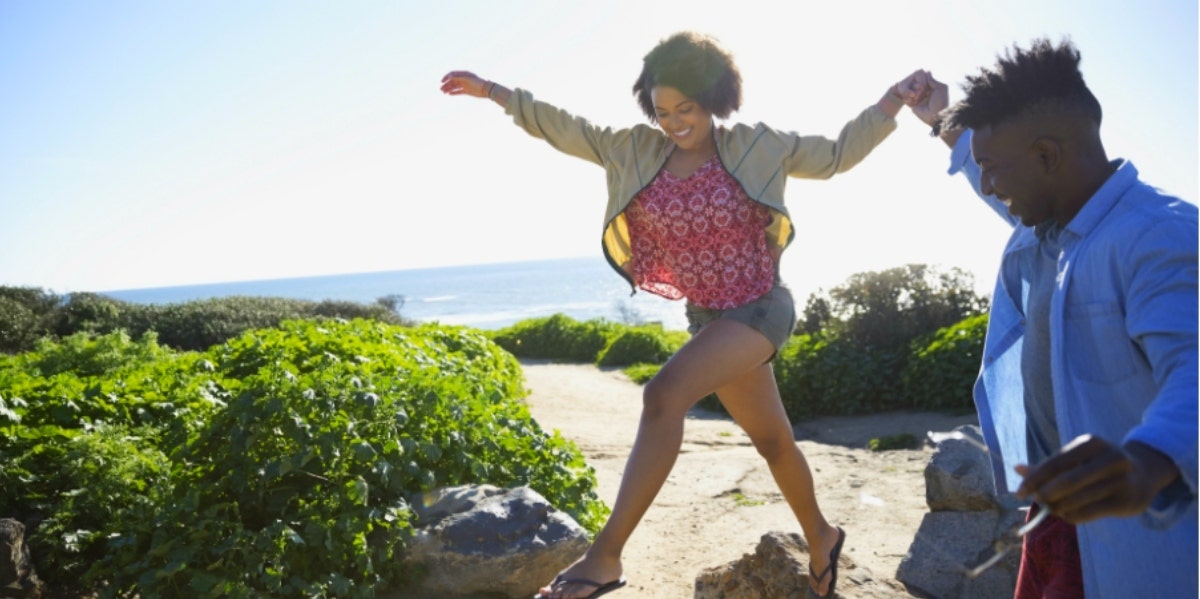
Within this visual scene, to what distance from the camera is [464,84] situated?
385 centimetres

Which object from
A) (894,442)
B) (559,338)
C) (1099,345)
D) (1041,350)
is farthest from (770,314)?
(559,338)

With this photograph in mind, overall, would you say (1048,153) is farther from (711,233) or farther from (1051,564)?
(711,233)

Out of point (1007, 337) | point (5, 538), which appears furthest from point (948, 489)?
point (5, 538)

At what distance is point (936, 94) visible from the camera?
10.4ft

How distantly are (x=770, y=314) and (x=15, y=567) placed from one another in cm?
318

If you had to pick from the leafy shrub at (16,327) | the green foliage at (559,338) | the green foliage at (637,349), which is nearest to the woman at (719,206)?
the leafy shrub at (16,327)

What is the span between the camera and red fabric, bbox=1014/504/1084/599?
2.12 meters

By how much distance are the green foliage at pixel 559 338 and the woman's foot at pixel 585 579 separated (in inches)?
519

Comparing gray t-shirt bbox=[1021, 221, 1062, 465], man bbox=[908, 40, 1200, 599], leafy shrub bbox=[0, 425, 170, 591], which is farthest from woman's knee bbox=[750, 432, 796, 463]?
leafy shrub bbox=[0, 425, 170, 591]

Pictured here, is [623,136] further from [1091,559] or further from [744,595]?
[1091,559]

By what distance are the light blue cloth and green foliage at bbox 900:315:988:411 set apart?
722cm

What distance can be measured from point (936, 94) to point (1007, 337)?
3.87ft

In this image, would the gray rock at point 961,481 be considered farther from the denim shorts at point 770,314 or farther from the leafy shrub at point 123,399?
the leafy shrub at point 123,399

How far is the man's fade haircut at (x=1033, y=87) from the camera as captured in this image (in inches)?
77.7
